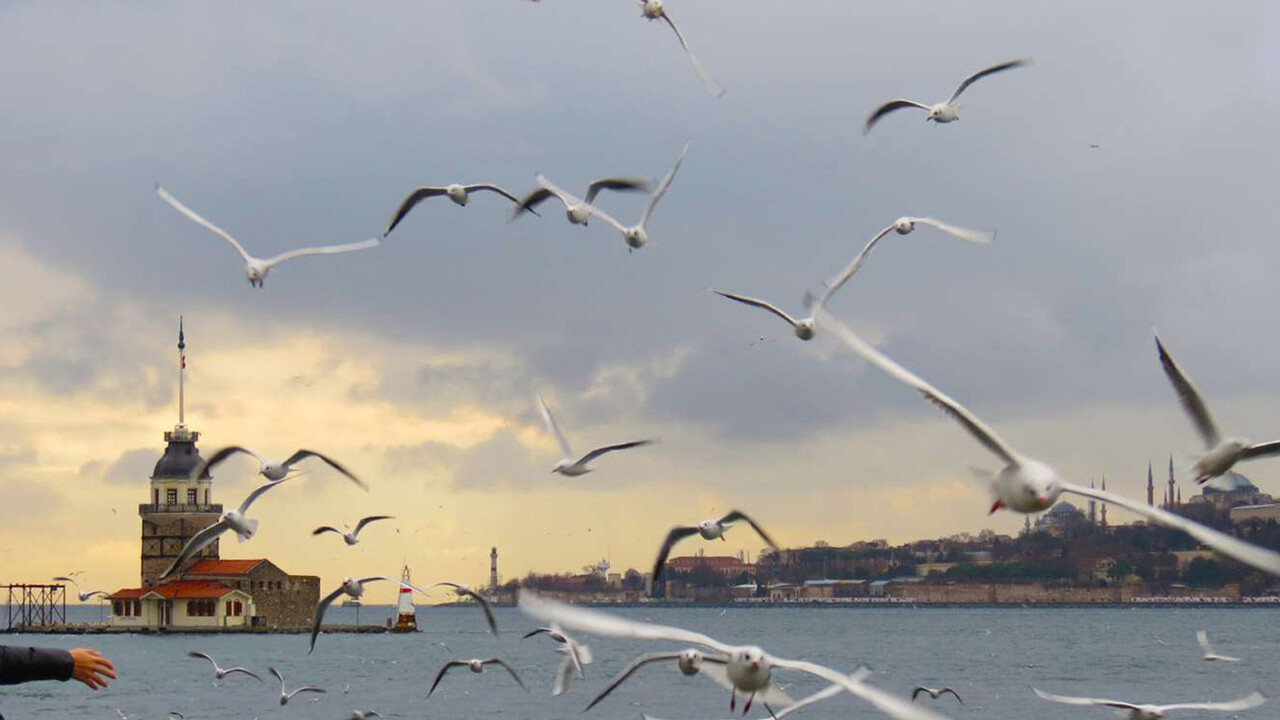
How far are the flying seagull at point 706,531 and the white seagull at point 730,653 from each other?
716 centimetres

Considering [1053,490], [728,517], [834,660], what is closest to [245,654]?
[834,660]

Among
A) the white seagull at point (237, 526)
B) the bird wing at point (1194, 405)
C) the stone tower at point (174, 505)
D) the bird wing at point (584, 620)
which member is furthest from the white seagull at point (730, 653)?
the stone tower at point (174, 505)

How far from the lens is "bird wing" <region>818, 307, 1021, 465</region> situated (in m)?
11.4

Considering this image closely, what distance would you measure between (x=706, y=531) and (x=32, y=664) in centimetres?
1402

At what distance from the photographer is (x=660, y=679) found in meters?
71.1

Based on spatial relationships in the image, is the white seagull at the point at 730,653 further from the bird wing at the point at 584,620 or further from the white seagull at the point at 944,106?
the white seagull at the point at 944,106

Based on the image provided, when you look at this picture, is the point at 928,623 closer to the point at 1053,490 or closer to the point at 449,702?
the point at 449,702

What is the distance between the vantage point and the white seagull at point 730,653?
32.2ft

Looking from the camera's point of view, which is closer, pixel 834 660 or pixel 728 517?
pixel 728 517

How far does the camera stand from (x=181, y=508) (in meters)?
110

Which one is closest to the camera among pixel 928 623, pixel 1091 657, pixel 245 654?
pixel 1091 657

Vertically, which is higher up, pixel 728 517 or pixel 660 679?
pixel 728 517

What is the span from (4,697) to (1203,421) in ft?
173

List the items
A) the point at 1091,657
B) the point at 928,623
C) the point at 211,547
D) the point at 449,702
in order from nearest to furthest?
the point at 449,702 < the point at 1091,657 < the point at 211,547 < the point at 928,623
